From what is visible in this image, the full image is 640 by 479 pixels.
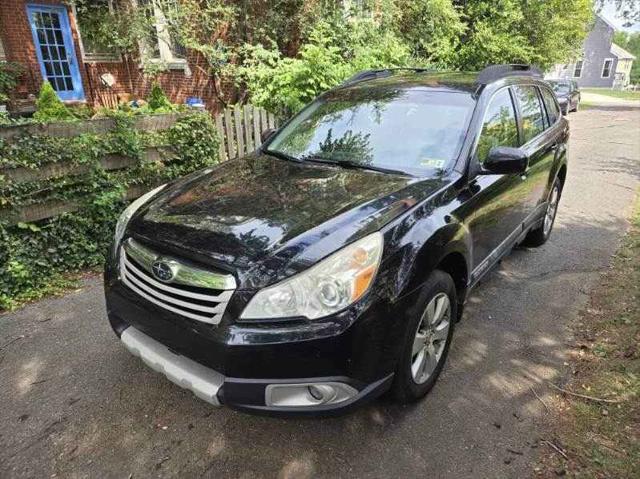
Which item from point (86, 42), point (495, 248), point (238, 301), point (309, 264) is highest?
point (86, 42)

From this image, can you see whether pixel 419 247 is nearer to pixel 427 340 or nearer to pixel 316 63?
pixel 427 340

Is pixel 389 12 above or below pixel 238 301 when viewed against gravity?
above

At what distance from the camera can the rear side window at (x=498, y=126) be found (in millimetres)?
3139

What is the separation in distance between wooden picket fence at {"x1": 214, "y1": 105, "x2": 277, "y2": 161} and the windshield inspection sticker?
11.4 ft

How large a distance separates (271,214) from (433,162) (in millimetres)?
1152

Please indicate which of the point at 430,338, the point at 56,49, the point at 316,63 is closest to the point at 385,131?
the point at 430,338

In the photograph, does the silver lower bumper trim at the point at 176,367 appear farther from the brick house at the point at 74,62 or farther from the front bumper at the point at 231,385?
the brick house at the point at 74,62

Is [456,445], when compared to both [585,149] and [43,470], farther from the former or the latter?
[585,149]

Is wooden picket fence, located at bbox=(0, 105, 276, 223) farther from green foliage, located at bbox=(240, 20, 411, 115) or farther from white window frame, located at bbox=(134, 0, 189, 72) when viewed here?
white window frame, located at bbox=(134, 0, 189, 72)

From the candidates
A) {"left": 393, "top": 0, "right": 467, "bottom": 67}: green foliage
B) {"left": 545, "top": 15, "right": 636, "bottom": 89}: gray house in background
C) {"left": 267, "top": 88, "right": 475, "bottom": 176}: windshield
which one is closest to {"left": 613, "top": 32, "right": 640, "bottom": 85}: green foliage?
{"left": 545, "top": 15, "right": 636, "bottom": 89}: gray house in background

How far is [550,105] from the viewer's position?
4852 mm

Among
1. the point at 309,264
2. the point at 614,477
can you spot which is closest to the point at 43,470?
the point at 309,264

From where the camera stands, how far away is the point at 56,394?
2814mm

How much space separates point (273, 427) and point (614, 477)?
1699 millimetres
